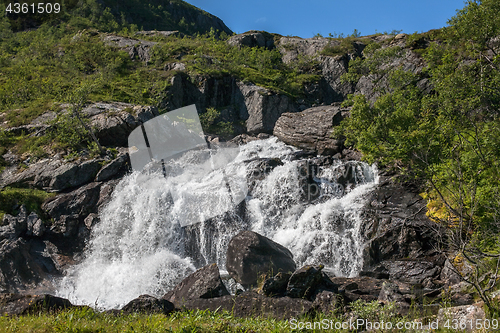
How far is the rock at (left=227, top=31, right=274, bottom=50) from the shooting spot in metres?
62.5

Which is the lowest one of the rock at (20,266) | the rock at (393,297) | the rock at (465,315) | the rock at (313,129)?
the rock at (20,266)

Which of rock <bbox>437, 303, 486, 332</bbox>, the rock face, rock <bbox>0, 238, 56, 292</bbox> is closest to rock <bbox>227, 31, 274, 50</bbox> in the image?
the rock face

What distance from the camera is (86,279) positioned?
17.8 m

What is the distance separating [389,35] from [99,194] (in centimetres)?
6107

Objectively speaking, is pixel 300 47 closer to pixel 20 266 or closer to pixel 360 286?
pixel 360 286

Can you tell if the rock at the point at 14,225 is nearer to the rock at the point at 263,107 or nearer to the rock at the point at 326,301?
the rock at the point at 326,301

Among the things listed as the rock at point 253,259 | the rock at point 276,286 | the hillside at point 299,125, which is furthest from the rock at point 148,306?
the hillside at point 299,125

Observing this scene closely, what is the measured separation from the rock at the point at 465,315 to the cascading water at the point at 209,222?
9964 mm

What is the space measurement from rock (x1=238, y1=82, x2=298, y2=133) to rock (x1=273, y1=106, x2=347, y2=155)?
5013 mm

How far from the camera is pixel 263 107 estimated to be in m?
41.5

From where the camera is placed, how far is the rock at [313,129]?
3012cm

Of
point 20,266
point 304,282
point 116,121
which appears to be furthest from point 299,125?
point 20,266

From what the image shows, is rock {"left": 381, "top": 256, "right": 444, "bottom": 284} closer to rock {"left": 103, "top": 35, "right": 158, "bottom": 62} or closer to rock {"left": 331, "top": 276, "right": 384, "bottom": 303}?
rock {"left": 331, "top": 276, "right": 384, "bottom": 303}

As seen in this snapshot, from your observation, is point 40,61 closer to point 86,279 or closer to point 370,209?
point 86,279
